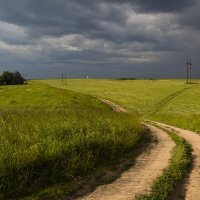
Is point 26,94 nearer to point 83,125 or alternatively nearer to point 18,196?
point 83,125

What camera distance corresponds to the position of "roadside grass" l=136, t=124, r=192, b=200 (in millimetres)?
12733

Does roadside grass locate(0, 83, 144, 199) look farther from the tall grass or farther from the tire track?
the tire track

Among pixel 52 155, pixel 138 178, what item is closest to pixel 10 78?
pixel 52 155

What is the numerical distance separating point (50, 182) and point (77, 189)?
94 centimetres

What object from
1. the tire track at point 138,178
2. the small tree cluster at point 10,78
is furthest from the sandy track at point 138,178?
the small tree cluster at point 10,78

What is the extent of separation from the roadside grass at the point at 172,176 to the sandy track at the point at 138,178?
0.25 meters

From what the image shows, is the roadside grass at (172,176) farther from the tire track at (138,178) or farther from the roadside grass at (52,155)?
the roadside grass at (52,155)

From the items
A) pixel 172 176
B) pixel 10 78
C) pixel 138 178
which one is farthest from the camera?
pixel 10 78

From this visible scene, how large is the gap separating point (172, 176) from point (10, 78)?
11014 centimetres

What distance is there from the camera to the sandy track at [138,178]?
41.2 ft

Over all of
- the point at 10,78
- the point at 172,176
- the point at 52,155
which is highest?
the point at 10,78

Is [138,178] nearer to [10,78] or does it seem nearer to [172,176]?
[172,176]

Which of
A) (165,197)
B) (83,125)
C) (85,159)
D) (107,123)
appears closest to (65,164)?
(85,159)

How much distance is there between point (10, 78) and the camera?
12088 cm
